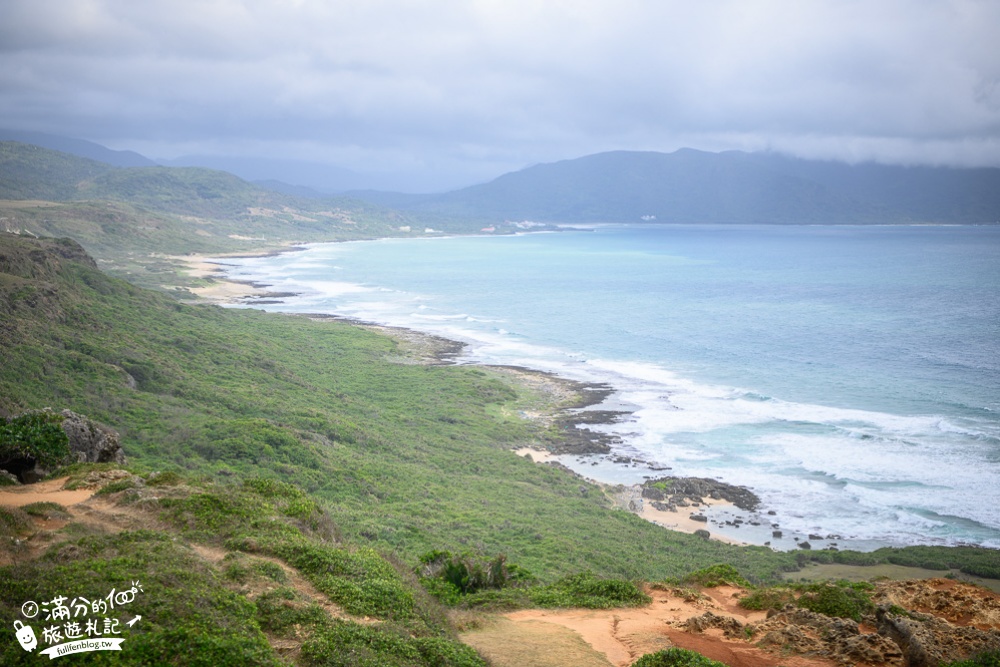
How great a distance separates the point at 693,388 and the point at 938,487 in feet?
67.8

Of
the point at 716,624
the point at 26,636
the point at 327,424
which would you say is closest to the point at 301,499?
the point at 26,636

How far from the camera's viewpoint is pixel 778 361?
61250 mm

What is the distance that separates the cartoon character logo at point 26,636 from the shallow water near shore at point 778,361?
27250 millimetres

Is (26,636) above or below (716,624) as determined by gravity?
above

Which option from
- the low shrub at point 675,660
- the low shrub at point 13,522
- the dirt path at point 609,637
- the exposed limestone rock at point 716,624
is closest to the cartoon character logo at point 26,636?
the low shrub at point 13,522

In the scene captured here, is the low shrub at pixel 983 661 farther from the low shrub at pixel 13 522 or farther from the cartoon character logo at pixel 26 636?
the low shrub at pixel 13 522

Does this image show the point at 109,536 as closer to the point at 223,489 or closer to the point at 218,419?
the point at 223,489

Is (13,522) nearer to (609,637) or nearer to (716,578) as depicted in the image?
(609,637)

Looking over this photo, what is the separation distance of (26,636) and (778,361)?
60.7 meters

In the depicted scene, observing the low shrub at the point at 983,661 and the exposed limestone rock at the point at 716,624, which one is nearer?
the low shrub at the point at 983,661

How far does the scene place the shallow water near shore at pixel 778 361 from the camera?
33.8 meters

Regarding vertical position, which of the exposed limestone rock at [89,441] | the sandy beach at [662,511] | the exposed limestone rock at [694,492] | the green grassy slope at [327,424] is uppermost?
the exposed limestone rock at [89,441]

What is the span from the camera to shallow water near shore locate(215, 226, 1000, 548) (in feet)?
111

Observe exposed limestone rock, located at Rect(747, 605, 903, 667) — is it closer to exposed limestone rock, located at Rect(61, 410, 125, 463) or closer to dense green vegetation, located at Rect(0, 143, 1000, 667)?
dense green vegetation, located at Rect(0, 143, 1000, 667)
